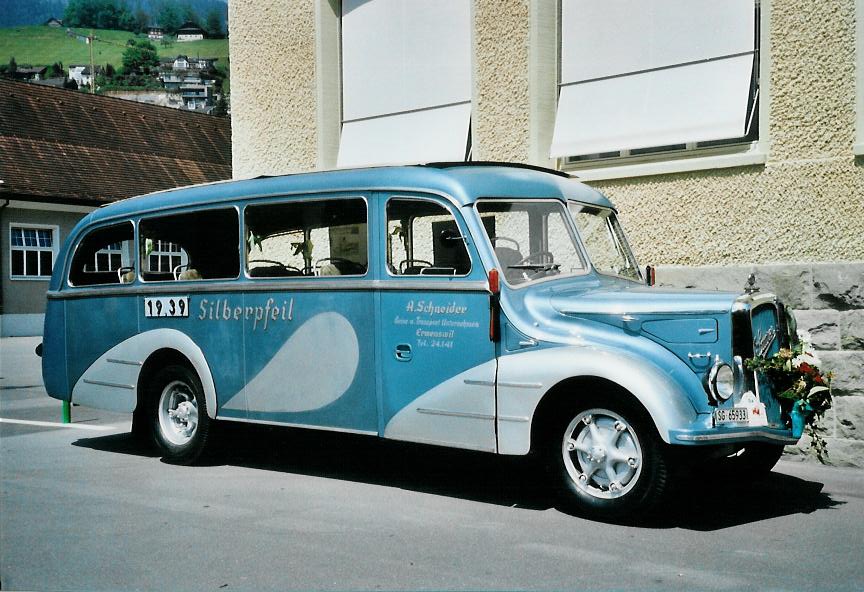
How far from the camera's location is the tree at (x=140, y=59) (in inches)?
1459

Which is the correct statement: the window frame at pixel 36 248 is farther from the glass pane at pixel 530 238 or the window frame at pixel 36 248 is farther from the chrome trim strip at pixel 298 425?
the glass pane at pixel 530 238

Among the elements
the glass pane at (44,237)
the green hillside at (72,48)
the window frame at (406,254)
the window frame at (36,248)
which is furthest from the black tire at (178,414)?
the glass pane at (44,237)

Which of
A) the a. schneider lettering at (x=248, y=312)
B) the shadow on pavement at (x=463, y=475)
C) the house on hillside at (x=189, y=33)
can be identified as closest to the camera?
the shadow on pavement at (x=463, y=475)

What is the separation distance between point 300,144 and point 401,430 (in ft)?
25.5

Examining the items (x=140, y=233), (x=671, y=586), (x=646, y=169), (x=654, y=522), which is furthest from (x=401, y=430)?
(x=646, y=169)

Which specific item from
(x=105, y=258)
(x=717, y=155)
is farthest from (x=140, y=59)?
(x=717, y=155)

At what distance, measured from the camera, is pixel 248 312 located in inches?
332

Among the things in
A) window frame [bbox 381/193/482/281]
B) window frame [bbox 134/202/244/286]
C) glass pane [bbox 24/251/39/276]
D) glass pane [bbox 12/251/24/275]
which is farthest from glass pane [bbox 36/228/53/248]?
window frame [bbox 381/193/482/281]

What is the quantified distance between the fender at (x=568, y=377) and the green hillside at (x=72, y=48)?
1385 centimetres

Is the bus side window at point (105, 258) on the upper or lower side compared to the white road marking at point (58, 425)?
upper

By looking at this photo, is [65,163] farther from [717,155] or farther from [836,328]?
[836,328]

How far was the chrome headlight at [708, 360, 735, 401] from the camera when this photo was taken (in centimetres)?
613

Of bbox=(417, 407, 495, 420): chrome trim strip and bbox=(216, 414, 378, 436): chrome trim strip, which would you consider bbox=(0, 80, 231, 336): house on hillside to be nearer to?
bbox=(216, 414, 378, 436): chrome trim strip

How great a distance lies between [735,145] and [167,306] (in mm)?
5670
